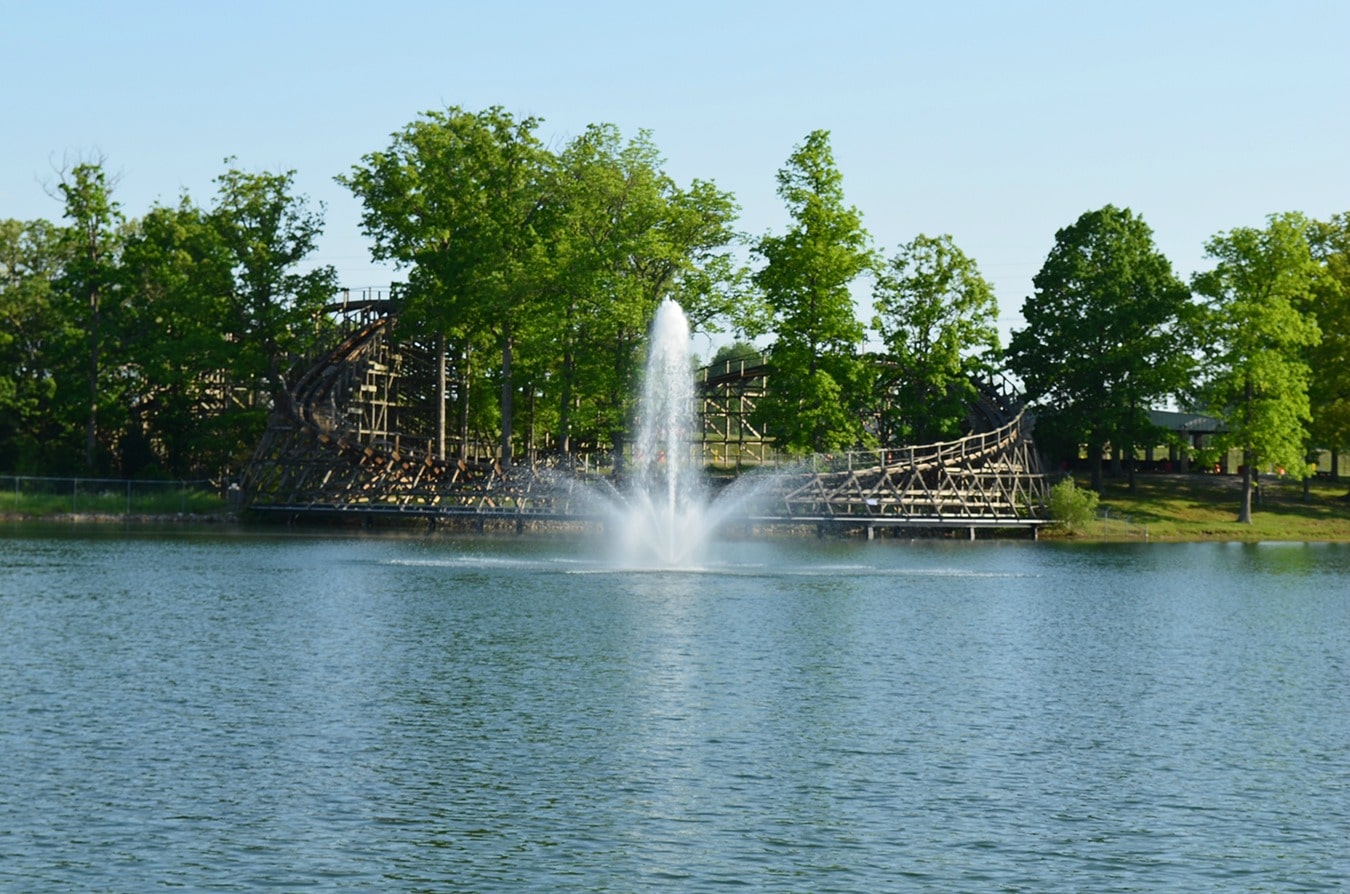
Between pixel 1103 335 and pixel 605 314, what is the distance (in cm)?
2680

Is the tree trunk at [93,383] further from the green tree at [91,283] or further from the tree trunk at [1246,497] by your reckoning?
the tree trunk at [1246,497]

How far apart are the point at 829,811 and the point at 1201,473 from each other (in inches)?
3312

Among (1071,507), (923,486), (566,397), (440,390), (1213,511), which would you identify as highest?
(440,390)

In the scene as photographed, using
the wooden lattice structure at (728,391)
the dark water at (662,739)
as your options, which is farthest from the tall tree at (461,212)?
the dark water at (662,739)

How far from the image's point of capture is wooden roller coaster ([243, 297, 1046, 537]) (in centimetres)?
7869

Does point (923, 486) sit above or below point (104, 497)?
above

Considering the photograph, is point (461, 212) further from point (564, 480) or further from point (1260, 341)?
point (1260, 341)

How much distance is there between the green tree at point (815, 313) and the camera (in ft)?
263

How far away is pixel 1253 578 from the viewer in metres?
55.9

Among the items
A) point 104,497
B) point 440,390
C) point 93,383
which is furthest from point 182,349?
point 440,390

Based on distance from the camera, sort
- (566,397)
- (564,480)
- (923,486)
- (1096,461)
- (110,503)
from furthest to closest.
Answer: (1096,461) → (566,397) → (110,503) → (564,480) → (923,486)

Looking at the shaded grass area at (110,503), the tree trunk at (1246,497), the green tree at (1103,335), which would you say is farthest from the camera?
the green tree at (1103,335)

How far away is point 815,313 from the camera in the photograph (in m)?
81.6

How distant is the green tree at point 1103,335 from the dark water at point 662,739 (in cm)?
4069
